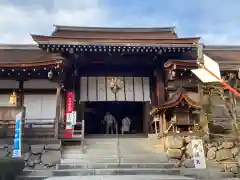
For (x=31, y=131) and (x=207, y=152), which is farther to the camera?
(x=31, y=131)

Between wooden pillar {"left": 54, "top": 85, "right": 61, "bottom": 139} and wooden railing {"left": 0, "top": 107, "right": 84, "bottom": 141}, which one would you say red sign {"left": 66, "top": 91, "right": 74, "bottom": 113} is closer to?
wooden pillar {"left": 54, "top": 85, "right": 61, "bottom": 139}

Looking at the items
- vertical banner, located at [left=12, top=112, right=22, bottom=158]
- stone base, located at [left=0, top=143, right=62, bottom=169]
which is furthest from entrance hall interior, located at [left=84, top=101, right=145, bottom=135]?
vertical banner, located at [left=12, top=112, right=22, bottom=158]

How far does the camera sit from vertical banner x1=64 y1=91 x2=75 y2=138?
46.4 ft

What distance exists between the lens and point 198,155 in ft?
40.0

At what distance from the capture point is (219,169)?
480 inches

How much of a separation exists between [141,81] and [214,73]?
13063 mm

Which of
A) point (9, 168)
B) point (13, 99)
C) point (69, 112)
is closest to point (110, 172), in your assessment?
point (9, 168)

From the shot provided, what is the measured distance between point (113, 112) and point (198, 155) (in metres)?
9.64

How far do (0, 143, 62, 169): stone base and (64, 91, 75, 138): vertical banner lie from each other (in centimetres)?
86

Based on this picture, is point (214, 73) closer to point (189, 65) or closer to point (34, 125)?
point (189, 65)

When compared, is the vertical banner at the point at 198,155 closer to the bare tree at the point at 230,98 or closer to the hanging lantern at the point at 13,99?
the bare tree at the point at 230,98

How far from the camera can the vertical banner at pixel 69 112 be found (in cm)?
1416

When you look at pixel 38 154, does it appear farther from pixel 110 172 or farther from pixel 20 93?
pixel 20 93

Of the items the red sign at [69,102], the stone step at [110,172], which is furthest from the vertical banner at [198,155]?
the red sign at [69,102]
